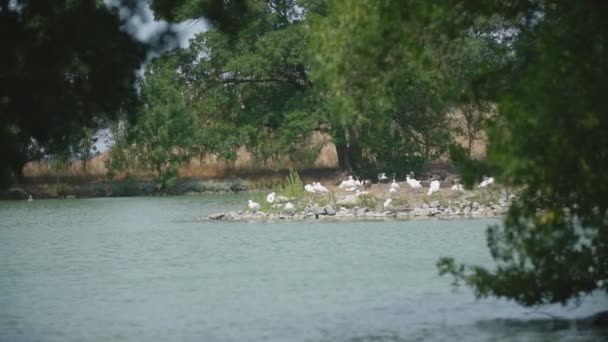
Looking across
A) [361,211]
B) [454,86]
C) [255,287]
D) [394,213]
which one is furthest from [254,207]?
[454,86]

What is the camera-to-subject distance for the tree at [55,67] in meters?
9.01

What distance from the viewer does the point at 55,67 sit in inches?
361

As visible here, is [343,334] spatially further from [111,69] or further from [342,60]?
[111,69]

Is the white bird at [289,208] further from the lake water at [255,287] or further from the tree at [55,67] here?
the tree at [55,67]

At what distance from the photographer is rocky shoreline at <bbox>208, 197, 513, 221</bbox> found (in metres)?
25.6

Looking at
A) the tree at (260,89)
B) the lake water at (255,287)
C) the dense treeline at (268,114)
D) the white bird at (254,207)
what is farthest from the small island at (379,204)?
the tree at (260,89)

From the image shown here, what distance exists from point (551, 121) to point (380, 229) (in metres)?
14.3

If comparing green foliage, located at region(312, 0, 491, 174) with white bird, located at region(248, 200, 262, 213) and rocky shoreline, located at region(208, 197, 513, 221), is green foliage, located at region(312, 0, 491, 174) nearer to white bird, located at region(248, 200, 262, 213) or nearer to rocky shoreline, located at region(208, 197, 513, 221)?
rocky shoreline, located at region(208, 197, 513, 221)

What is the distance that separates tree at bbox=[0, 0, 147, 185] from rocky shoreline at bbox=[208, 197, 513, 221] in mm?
16625

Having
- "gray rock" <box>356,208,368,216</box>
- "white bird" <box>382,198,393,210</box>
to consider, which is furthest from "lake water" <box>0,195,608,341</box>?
"white bird" <box>382,198,393,210</box>

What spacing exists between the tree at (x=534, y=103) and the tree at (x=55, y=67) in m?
1.84

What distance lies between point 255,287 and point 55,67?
261 inches

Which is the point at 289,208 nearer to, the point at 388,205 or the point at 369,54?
the point at 388,205

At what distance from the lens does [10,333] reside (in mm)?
11930
